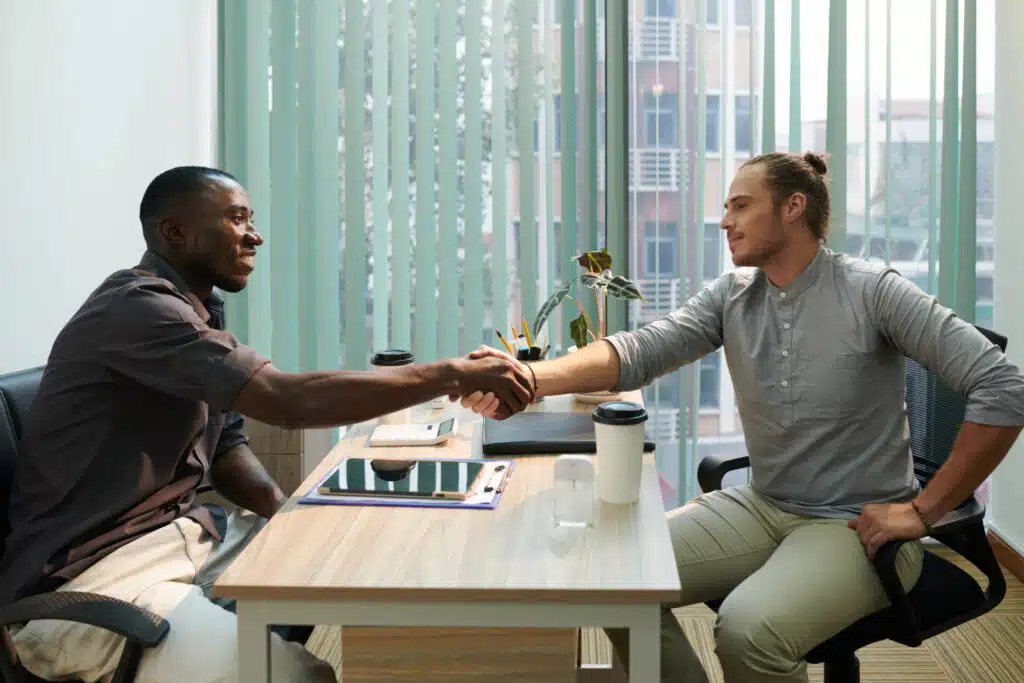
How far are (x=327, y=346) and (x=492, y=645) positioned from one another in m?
1.95

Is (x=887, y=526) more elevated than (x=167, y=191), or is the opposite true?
(x=167, y=191)

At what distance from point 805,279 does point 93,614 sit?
1.41 m

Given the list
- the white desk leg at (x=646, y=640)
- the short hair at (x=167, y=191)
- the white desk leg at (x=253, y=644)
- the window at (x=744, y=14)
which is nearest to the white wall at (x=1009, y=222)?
the window at (x=744, y=14)

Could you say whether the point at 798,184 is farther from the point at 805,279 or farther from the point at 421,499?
the point at 421,499

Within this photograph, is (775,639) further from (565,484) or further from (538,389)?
(538,389)

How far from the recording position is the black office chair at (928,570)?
5.15 ft

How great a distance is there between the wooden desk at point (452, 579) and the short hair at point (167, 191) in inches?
27.9

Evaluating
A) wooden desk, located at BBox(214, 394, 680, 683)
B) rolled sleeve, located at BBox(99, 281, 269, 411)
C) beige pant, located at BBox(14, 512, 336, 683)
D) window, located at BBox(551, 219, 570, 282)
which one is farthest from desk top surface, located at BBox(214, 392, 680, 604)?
window, located at BBox(551, 219, 570, 282)

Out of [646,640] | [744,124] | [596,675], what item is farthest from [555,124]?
[646,640]

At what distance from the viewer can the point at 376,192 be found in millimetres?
3061

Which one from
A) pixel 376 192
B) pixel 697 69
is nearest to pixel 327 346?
pixel 376 192

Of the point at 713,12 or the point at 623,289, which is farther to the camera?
the point at 713,12

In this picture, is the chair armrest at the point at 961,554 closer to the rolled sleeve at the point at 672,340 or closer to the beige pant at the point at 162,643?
the rolled sleeve at the point at 672,340

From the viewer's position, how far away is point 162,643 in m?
1.34
